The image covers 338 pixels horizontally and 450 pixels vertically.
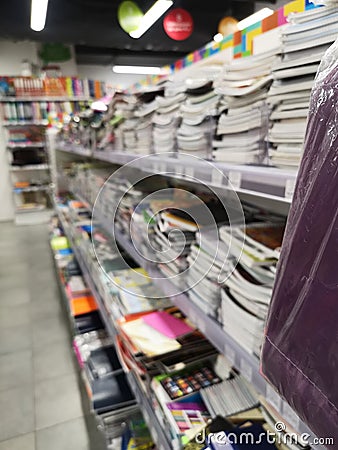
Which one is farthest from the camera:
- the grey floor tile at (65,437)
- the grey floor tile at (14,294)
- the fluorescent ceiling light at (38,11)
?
the fluorescent ceiling light at (38,11)

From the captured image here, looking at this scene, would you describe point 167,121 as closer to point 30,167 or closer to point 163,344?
point 163,344

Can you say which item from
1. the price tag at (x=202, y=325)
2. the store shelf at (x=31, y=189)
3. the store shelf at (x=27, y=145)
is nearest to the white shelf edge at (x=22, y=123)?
the store shelf at (x=27, y=145)

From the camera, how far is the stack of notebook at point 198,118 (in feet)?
3.41

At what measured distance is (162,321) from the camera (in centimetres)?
139

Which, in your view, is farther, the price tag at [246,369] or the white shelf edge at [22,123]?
the white shelf edge at [22,123]

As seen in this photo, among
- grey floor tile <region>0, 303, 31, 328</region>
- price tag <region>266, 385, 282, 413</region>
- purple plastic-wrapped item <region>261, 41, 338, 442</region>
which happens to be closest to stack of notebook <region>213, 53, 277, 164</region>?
purple plastic-wrapped item <region>261, 41, 338, 442</region>

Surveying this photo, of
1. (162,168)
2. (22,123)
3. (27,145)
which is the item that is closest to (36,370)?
(162,168)

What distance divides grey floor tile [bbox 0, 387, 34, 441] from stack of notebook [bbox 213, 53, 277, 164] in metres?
1.88

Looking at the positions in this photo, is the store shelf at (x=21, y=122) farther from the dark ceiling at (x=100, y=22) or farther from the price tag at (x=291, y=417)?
the price tag at (x=291, y=417)

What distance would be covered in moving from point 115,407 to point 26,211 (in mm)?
6198

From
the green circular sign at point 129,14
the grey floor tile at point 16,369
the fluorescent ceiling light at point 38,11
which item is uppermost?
the green circular sign at point 129,14

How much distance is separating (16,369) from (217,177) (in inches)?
91.0

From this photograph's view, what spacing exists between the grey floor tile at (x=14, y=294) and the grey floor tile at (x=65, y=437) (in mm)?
1853

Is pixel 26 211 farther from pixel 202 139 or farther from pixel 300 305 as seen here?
pixel 300 305
